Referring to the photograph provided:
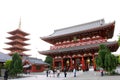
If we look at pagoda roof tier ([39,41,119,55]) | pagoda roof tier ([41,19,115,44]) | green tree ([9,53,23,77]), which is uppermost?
pagoda roof tier ([41,19,115,44])

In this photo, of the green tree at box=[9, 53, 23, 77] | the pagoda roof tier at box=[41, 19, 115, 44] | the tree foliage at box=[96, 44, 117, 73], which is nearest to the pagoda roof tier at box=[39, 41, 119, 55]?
the pagoda roof tier at box=[41, 19, 115, 44]

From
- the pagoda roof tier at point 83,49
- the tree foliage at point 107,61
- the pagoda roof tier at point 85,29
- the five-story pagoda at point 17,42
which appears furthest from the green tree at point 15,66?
the five-story pagoda at point 17,42

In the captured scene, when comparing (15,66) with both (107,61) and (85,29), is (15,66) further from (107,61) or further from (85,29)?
(85,29)

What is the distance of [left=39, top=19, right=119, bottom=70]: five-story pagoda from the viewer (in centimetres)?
3672

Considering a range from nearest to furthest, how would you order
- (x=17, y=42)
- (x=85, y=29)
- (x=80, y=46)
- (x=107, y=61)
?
1. (x=107, y=61)
2. (x=80, y=46)
3. (x=85, y=29)
4. (x=17, y=42)

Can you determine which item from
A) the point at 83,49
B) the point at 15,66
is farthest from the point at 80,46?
the point at 15,66

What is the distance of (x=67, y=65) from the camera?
41.1 meters

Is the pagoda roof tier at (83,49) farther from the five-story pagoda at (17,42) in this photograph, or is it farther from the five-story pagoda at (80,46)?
the five-story pagoda at (17,42)

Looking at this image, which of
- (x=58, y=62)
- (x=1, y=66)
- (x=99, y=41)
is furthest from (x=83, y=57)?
(x=1, y=66)

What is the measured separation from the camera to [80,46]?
3888cm

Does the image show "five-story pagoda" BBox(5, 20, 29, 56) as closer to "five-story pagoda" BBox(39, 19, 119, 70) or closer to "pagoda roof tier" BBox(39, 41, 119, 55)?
"five-story pagoda" BBox(39, 19, 119, 70)

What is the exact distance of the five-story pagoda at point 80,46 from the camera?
36719 mm

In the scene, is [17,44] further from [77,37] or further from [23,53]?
[77,37]

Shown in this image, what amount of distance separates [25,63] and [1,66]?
21087 mm
